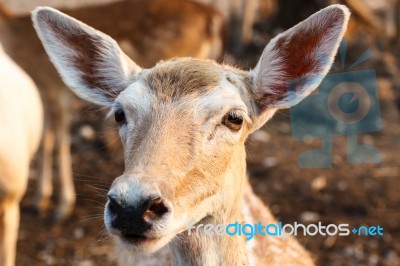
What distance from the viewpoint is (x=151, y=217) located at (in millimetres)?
2166

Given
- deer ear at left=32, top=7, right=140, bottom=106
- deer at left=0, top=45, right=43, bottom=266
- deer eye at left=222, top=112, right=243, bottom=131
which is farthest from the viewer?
deer at left=0, top=45, right=43, bottom=266

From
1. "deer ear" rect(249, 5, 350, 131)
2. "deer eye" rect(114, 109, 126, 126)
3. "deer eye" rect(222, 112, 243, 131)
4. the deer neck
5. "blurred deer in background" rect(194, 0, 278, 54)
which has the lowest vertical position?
"blurred deer in background" rect(194, 0, 278, 54)

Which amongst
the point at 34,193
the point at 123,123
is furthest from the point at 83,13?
the point at 123,123

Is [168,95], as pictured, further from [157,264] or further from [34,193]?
[34,193]

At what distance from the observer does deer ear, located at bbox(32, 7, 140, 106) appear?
286cm

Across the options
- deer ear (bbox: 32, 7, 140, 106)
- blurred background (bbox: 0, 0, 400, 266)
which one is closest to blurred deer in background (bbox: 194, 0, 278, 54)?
blurred background (bbox: 0, 0, 400, 266)

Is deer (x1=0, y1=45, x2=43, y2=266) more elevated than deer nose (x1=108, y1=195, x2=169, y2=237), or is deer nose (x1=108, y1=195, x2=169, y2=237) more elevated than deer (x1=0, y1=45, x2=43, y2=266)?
deer nose (x1=108, y1=195, x2=169, y2=237)

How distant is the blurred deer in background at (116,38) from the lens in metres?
6.42

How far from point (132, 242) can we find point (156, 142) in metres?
0.37

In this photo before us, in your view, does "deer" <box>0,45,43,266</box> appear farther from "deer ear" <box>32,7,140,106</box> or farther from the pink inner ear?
the pink inner ear

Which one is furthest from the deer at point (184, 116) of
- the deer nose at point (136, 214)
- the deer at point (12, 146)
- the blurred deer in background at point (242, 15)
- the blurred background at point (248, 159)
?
the blurred deer in background at point (242, 15)

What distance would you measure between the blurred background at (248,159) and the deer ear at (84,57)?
1.56 meters

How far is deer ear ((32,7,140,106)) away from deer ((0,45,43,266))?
1.25 m

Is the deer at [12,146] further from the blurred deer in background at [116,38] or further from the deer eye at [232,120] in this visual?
the deer eye at [232,120]
